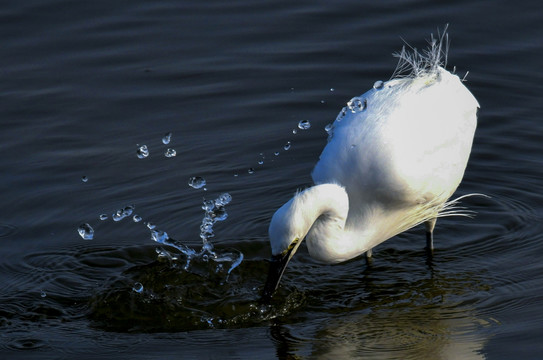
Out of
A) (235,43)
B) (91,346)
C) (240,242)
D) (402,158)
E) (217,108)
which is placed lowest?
(91,346)

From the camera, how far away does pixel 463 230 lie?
8383 mm

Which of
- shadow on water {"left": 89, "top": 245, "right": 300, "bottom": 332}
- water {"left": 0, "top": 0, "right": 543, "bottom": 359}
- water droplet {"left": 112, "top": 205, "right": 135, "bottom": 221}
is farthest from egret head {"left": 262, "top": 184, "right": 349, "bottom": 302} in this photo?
water droplet {"left": 112, "top": 205, "right": 135, "bottom": 221}

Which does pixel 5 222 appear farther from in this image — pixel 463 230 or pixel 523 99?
pixel 523 99

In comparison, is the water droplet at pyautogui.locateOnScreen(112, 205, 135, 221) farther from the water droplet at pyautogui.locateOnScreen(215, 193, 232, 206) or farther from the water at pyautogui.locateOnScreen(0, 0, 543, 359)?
the water droplet at pyautogui.locateOnScreen(215, 193, 232, 206)

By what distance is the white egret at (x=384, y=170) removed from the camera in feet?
23.3

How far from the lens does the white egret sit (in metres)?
7.09

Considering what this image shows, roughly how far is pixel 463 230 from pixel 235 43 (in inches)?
187

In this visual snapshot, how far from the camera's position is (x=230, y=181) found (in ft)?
30.2

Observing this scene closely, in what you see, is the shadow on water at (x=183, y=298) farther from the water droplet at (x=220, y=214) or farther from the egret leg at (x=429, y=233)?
the egret leg at (x=429, y=233)

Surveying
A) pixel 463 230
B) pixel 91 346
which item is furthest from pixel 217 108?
pixel 91 346

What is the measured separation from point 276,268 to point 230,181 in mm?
2547

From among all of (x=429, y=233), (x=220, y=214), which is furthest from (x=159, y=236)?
(x=429, y=233)

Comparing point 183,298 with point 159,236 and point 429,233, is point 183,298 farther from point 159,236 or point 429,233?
point 429,233

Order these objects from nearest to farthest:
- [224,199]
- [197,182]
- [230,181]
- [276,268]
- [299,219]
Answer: [299,219]
[276,268]
[224,199]
[197,182]
[230,181]
